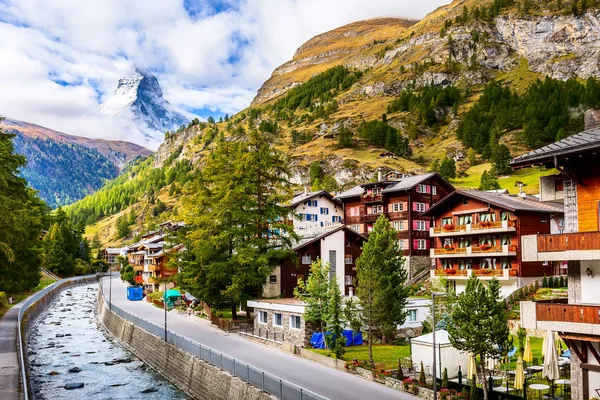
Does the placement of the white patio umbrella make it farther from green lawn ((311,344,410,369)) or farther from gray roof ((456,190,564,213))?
gray roof ((456,190,564,213))

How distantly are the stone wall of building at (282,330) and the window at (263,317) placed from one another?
154 mm

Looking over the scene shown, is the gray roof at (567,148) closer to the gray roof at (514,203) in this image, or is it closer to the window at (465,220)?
the gray roof at (514,203)

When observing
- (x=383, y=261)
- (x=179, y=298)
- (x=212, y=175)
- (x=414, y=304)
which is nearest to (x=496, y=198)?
(x=414, y=304)

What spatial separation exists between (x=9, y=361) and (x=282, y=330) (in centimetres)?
2040

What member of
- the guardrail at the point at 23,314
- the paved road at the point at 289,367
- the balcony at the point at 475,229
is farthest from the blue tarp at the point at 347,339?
the guardrail at the point at 23,314

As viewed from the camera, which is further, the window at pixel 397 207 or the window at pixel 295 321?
the window at pixel 397 207

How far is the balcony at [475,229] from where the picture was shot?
181ft

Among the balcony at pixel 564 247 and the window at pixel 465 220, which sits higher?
the window at pixel 465 220

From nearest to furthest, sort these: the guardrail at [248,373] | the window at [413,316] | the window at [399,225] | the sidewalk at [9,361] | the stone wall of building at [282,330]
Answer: the guardrail at [248,373] < the sidewalk at [9,361] < the stone wall of building at [282,330] < the window at [413,316] < the window at [399,225]

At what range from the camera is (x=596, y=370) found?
65.9 ft

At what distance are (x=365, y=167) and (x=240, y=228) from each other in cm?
11948

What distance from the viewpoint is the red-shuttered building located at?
76.2 metres

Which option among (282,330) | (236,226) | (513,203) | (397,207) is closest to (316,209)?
(397,207)

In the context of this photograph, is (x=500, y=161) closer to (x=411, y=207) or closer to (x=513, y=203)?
(x=411, y=207)
